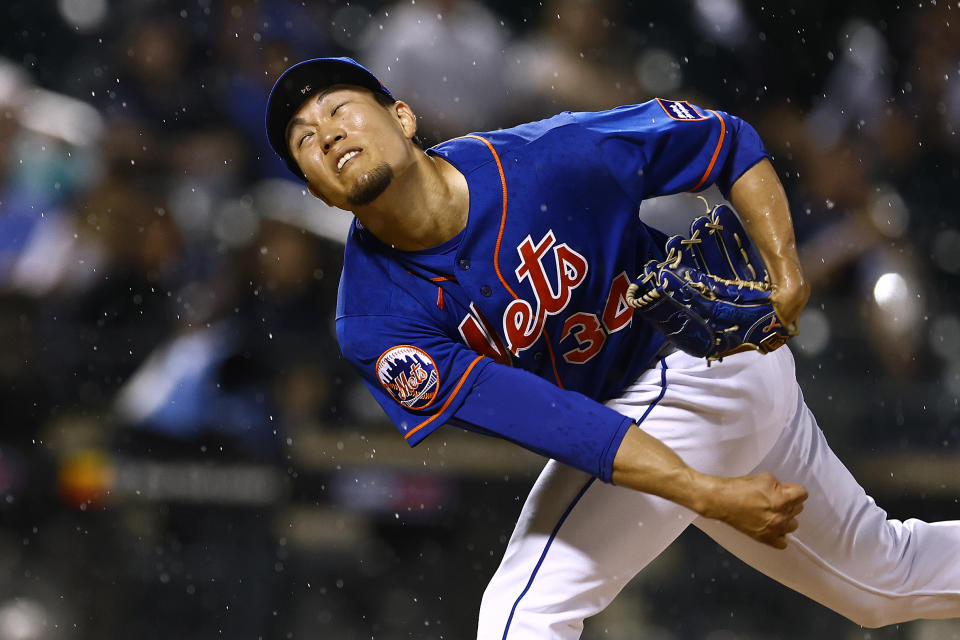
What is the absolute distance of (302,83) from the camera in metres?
1.50

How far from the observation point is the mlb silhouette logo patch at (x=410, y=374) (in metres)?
1.41

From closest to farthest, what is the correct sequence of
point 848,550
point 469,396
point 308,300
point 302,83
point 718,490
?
1. point 718,490
2. point 469,396
3. point 302,83
4. point 848,550
5. point 308,300

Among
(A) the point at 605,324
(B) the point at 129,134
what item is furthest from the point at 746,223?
(B) the point at 129,134

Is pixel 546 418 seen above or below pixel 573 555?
above

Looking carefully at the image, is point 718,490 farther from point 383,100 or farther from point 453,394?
point 383,100

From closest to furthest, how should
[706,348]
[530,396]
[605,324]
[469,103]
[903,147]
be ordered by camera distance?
1. [530,396]
2. [706,348]
3. [605,324]
4. [469,103]
5. [903,147]

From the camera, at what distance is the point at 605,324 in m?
1.57

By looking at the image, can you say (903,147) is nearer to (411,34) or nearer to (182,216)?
(411,34)

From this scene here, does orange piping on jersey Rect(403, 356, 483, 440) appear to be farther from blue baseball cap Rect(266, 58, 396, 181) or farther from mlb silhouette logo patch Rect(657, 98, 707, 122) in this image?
mlb silhouette logo patch Rect(657, 98, 707, 122)

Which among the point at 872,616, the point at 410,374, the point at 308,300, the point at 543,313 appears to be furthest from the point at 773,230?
the point at 308,300

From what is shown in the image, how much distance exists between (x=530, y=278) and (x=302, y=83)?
1.46ft

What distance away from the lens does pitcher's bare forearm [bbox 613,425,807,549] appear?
1229 millimetres

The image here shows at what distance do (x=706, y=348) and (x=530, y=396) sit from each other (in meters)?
0.29

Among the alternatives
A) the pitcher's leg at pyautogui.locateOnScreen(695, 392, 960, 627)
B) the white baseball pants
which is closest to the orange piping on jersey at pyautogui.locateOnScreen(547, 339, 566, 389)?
the white baseball pants
